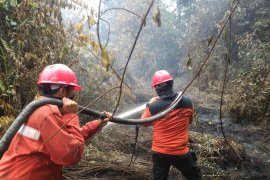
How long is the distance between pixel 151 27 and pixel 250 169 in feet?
59.2

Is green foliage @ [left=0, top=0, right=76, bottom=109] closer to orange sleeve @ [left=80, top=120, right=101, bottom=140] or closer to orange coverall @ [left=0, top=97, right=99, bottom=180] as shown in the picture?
orange sleeve @ [left=80, top=120, right=101, bottom=140]

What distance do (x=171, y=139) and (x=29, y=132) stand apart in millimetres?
2202

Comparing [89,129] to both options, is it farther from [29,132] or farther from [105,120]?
[29,132]

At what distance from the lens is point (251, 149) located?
24.7 feet

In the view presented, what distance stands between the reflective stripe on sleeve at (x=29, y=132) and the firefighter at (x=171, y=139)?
2.04 meters

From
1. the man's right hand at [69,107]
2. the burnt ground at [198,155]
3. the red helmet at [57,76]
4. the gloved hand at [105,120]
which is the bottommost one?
the burnt ground at [198,155]

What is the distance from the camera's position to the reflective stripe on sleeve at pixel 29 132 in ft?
8.46

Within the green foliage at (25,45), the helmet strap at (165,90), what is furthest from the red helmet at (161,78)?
the green foliage at (25,45)

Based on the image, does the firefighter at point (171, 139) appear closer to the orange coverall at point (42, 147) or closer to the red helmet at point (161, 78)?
the red helmet at point (161, 78)

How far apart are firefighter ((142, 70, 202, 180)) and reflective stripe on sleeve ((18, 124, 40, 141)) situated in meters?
2.04

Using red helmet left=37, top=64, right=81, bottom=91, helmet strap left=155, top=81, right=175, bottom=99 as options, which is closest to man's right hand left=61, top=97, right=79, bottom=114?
red helmet left=37, top=64, right=81, bottom=91

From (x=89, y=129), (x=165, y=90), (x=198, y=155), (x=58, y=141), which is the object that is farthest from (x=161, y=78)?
(x=198, y=155)

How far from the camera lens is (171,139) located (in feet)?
14.2

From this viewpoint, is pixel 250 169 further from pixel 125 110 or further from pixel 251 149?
pixel 125 110
